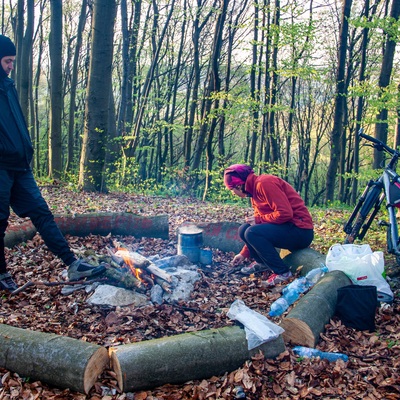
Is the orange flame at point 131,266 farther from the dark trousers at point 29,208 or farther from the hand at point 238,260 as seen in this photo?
the hand at point 238,260

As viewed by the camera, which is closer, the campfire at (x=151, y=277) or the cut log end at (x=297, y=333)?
the cut log end at (x=297, y=333)

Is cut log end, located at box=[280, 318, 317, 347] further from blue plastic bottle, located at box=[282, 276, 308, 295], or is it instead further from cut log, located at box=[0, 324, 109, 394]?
cut log, located at box=[0, 324, 109, 394]

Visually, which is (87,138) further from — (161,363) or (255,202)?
(161,363)

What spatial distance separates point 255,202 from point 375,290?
2.03 m

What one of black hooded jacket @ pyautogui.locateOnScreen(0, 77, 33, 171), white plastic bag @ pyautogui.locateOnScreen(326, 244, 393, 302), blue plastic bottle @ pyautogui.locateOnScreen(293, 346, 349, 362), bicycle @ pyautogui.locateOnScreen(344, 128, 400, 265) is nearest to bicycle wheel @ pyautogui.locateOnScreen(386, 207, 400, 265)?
bicycle @ pyautogui.locateOnScreen(344, 128, 400, 265)

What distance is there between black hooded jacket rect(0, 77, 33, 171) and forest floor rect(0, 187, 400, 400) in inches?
56.3

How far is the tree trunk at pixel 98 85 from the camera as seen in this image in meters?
10.5

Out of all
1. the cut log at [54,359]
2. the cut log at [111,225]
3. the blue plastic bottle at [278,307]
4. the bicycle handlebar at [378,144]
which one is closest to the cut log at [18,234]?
the cut log at [111,225]

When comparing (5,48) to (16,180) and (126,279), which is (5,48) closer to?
(16,180)

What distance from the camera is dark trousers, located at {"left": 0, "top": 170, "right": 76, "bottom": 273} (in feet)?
14.5

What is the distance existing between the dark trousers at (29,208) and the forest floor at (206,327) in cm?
44

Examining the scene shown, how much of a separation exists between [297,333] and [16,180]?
333 cm

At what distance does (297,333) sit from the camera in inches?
148

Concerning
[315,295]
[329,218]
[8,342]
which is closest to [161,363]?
[8,342]
